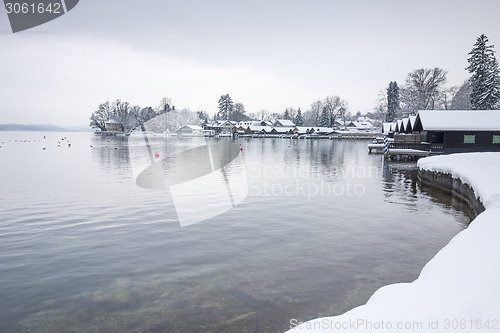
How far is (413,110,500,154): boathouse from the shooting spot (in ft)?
128

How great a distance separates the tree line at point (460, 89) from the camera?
5691cm

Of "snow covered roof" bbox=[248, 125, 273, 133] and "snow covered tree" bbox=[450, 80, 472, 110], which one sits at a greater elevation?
"snow covered tree" bbox=[450, 80, 472, 110]

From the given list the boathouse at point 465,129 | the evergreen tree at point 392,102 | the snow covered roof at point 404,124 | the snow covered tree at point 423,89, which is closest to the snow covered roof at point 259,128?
the evergreen tree at point 392,102

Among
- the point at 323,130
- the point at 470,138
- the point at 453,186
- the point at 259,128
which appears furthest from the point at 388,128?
the point at 259,128

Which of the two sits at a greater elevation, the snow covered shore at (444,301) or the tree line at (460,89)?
the tree line at (460,89)

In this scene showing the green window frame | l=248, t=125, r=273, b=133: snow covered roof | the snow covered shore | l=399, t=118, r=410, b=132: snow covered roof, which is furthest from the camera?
l=248, t=125, r=273, b=133: snow covered roof

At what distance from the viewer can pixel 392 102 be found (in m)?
116

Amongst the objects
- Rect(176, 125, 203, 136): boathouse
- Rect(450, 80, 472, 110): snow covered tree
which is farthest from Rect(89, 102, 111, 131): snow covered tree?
Rect(450, 80, 472, 110): snow covered tree

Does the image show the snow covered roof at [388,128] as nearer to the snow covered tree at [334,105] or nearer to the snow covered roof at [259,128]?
the snow covered roof at [259,128]

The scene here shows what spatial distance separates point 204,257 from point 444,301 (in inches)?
256

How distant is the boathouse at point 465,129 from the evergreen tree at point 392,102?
74.2 m

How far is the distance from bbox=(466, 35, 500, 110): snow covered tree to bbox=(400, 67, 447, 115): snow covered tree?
13935mm

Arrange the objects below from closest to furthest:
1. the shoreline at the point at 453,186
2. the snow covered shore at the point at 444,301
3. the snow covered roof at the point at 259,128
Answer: the snow covered shore at the point at 444,301 → the shoreline at the point at 453,186 → the snow covered roof at the point at 259,128

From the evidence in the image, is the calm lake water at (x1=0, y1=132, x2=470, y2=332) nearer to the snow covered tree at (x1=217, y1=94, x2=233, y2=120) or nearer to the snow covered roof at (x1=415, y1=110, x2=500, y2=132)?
the snow covered roof at (x1=415, y1=110, x2=500, y2=132)
